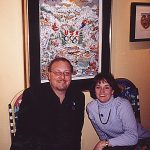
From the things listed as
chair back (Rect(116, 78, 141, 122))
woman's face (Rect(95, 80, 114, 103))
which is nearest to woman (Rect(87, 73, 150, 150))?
A: woman's face (Rect(95, 80, 114, 103))

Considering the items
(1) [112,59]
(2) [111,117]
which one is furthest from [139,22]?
(2) [111,117]

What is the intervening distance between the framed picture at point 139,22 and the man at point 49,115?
1.00 meters

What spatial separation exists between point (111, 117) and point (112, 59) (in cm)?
71

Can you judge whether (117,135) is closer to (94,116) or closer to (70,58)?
(94,116)

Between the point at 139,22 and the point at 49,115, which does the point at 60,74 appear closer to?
the point at 49,115

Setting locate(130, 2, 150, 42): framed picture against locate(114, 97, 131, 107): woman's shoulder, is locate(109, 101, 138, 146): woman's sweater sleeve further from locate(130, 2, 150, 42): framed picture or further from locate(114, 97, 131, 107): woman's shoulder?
locate(130, 2, 150, 42): framed picture

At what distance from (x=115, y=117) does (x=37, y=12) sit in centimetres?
114

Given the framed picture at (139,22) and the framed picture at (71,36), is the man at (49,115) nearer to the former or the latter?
the framed picture at (71,36)

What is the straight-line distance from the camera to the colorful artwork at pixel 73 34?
2.39 m

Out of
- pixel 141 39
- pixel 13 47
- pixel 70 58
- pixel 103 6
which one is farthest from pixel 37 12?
pixel 141 39

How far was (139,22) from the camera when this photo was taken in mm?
2898

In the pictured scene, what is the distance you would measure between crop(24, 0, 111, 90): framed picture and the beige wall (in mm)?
106

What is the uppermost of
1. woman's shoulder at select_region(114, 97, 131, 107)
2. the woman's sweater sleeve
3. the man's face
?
the man's face

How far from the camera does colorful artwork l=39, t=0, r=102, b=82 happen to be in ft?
7.84
